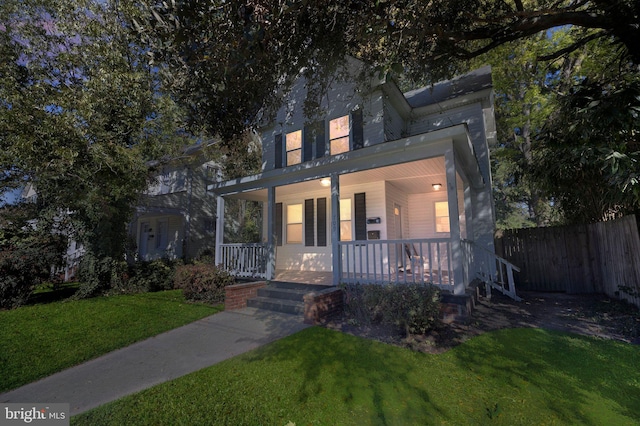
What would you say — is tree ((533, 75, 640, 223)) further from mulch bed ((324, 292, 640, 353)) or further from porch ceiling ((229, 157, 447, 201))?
porch ceiling ((229, 157, 447, 201))

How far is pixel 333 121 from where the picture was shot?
959 cm

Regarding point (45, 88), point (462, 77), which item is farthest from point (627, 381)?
point (45, 88)

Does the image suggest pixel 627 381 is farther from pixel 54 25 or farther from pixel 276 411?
pixel 54 25

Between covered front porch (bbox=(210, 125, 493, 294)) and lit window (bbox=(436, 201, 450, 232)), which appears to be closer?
covered front porch (bbox=(210, 125, 493, 294))

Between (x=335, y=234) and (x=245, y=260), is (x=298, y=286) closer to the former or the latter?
(x=335, y=234)

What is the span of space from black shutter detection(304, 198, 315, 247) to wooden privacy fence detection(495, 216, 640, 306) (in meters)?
6.67

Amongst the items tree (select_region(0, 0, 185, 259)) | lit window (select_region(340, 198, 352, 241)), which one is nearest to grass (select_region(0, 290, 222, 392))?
tree (select_region(0, 0, 185, 259))

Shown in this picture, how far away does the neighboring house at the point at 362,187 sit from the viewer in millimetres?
7586

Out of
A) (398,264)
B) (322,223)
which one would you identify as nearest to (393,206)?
(398,264)

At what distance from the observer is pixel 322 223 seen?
10.0 metres

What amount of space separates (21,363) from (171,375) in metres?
2.80

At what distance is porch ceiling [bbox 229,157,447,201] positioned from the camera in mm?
7364

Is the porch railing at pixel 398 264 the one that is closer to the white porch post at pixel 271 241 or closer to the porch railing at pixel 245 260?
the white porch post at pixel 271 241

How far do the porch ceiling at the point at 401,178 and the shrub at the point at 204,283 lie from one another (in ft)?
9.26
